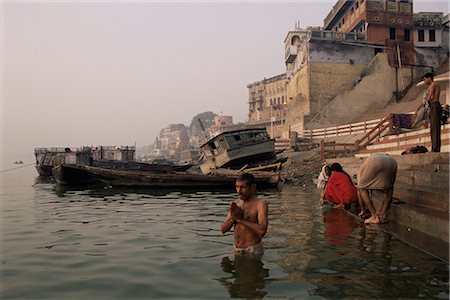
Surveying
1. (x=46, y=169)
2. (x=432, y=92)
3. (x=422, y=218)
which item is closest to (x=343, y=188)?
(x=432, y=92)

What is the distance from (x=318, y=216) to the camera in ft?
28.6

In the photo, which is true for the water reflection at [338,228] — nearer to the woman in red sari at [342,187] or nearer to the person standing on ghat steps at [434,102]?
the woman in red sari at [342,187]

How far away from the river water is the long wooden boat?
8.73 meters

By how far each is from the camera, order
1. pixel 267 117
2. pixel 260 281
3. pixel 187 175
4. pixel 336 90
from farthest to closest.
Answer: pixel 267 117 → pixel 336 90 → pixel 187 175 → pixel 260 281

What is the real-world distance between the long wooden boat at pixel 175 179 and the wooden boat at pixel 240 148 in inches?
240

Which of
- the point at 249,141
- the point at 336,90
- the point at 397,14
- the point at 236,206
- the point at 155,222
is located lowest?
the point at 155,222

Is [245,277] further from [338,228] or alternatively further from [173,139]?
[173,139]

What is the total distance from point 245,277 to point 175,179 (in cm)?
1381

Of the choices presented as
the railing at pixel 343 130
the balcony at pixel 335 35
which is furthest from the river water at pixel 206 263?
the balcony at pixel 335 35

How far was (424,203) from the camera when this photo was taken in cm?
665

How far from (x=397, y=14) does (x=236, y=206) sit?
41983mm

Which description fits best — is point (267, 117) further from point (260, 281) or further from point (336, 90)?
point (260, 281)

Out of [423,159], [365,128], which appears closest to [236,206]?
[423,159]

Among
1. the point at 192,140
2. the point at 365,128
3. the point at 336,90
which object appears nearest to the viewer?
the point at 365,128
